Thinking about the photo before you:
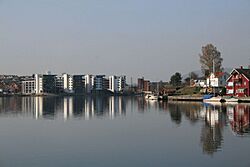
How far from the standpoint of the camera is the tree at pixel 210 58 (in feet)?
209

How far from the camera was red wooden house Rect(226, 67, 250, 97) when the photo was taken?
50312mm

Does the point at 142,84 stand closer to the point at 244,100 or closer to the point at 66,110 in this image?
the point at 244,100

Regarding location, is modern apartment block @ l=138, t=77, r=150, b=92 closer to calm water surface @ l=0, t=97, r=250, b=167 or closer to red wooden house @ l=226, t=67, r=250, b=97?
red wooden house @ l=226, t=67, r=250, b=97

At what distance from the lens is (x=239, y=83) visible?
51906 mm

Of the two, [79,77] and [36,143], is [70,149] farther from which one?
[79,77]

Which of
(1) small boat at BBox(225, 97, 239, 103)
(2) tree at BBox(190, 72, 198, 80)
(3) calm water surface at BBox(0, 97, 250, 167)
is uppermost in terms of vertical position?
(2) tree at BBox(190, 72, 198, 80)

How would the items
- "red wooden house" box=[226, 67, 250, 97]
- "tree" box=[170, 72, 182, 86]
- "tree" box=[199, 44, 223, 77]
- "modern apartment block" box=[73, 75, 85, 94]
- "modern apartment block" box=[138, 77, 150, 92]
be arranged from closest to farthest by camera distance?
"red wooden house" box=[226, 67, 250, 97] < "tree" box=[199, 44, 223, 77] < "tree" box=[170, 72, 182, 86] < "modern apartment block" box=[138, 77, 150, 92] < "modern apartment block" box=[73, 75, 85, 94]

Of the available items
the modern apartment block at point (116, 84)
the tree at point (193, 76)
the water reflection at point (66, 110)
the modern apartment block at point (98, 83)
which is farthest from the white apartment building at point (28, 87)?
the water reflection at point (66, 110)

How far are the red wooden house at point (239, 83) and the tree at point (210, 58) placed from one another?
1026cm

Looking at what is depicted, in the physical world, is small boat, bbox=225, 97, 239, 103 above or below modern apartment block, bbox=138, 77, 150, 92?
below


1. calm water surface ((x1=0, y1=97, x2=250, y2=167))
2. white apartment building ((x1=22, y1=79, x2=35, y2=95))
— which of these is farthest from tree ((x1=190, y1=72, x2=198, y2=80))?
white apartment building ((x1=22, y1=79, x2=35, y2=95))

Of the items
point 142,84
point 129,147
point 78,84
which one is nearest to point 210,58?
point 129,147

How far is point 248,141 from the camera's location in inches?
624

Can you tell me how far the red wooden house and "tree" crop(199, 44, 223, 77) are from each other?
1026 cm
